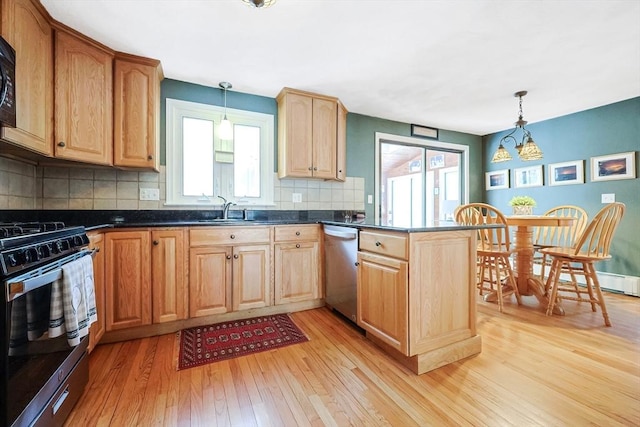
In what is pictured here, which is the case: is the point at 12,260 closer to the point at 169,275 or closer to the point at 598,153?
the point at 169,275

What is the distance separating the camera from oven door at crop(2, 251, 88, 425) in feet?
3.01

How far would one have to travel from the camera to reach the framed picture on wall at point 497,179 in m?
4.39

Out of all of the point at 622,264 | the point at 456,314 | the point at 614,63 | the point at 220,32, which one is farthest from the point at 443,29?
the point at 622,264

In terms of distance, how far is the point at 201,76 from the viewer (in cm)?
258

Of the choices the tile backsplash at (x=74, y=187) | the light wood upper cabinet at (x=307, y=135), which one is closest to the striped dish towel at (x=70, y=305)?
the tile backsplash at (x=74, y=187)

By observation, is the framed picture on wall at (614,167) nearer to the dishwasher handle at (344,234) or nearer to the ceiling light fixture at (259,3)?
the dishwasher handle at (344,234)

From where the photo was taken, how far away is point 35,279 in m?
1.02

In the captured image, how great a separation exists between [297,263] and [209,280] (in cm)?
79

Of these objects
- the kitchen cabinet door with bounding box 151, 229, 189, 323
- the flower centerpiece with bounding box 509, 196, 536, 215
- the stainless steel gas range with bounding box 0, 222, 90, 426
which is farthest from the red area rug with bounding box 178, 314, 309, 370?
the flower centerpiece with bounding box 509, 196, 536, 215

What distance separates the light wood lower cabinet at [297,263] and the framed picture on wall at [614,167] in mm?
3623

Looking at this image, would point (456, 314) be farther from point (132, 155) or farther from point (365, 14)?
point (132, 155)

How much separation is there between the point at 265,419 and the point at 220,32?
7.96 feet

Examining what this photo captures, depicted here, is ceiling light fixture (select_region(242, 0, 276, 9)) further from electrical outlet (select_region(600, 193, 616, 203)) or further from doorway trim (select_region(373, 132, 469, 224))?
electrical outlet (select_region(600, 193, 616, 203))

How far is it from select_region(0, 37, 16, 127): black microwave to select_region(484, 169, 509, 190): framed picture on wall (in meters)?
5.50
